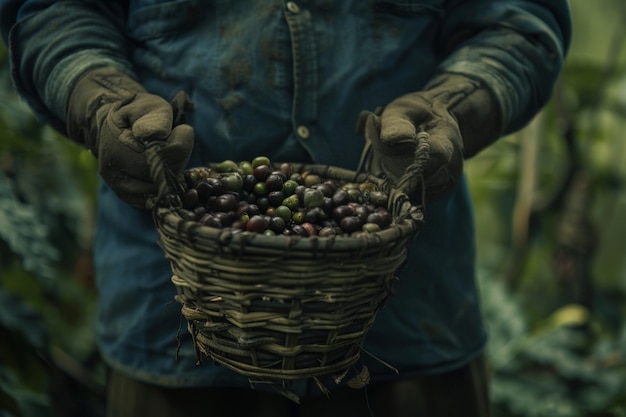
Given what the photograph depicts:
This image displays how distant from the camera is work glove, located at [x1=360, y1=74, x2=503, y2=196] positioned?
1188 mm

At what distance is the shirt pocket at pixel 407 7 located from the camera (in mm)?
1359

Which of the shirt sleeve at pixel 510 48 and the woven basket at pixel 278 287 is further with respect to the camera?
the shirt sleeve at pixel 510 48

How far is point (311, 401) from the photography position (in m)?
1.32

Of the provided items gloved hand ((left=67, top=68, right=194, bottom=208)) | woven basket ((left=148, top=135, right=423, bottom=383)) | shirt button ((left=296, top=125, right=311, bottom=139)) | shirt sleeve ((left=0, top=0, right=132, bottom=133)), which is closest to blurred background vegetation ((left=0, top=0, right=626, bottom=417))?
shirt sleeve ((left=0, top=0, right=132, bottom=133))

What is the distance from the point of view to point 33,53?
138 centimetres

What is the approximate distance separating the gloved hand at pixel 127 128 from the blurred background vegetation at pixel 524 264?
59cm

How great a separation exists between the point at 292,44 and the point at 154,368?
21.1 inches

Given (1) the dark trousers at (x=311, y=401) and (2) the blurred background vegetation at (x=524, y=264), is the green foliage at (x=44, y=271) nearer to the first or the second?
(2) the blurred background vegetation at (x=524, y=264)

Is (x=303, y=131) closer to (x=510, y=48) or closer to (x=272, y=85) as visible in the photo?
(x=272, y=85)

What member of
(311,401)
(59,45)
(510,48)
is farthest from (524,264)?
(59,45)

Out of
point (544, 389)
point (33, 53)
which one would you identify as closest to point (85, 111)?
point (33, 53)

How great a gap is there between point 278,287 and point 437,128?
0.37 meters

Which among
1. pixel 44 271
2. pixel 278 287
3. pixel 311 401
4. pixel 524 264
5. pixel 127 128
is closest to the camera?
pixel 278 287

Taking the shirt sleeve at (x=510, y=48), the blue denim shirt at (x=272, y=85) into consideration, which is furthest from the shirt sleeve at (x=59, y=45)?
the shirt sleeve at (x=510, y=48)
